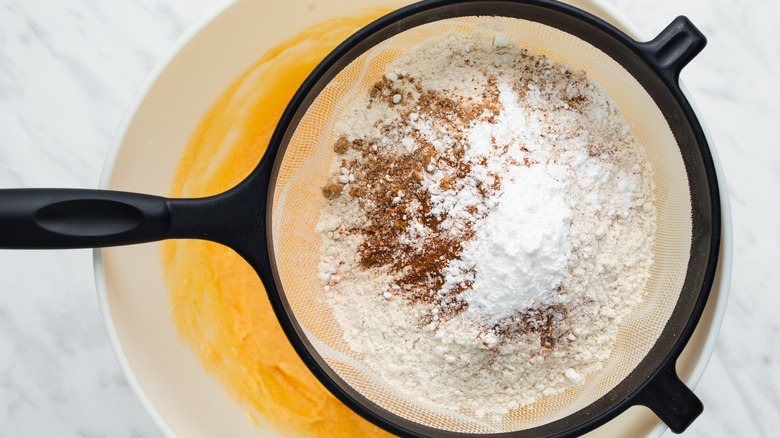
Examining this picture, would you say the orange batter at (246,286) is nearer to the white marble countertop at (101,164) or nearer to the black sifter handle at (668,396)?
the white marble countertop at (101,164)

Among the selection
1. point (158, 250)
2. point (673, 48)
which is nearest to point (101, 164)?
point (158, 250)

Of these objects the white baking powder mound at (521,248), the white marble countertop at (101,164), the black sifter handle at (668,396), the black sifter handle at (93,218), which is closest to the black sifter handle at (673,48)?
the white baking powder mound at (521,248)

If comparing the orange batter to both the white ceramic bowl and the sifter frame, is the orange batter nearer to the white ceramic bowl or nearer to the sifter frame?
the white ceramic bowl

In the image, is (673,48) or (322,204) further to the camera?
(322,204)

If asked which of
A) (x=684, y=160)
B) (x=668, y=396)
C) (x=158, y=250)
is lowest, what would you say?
(x=158, y=250)

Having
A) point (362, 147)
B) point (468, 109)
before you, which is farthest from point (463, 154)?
point (362, 147)

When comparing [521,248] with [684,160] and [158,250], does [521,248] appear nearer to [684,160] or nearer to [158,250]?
[684,160]
